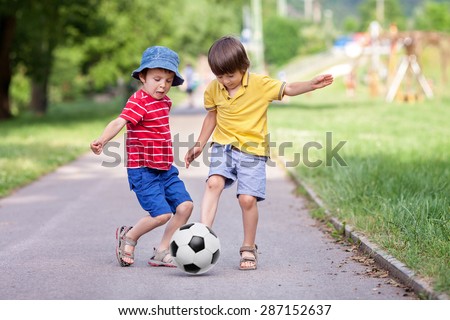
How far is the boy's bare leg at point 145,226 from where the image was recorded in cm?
761

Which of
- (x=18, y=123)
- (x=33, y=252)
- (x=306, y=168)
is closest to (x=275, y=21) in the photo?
(x=18, y=123)

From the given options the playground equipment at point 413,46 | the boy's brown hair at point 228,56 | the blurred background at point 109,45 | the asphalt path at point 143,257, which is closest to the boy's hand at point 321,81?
the boy's brown hair at point 228,56

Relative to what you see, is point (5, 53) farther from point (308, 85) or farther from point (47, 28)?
point (308, 85)

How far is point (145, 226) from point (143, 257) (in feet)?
1.84

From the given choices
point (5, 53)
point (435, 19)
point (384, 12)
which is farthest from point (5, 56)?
point (384, 12)

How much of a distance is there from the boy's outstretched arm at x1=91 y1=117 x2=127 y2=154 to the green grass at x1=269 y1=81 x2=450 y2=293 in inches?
89.8

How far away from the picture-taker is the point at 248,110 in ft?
24.7

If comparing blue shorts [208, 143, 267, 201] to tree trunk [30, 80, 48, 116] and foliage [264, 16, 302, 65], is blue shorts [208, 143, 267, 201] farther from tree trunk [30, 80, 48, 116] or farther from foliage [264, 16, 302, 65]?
foliage [264, 16, 302, 65]

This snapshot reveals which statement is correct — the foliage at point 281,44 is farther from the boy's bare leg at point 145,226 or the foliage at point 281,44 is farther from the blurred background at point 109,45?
the boy's bare leg at point 145,226

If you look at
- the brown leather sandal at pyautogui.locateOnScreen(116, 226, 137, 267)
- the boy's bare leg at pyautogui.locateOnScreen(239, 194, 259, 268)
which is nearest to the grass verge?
the brown leather sandal at pyautogui.locateOnScreen(116, 226, 137, 267)

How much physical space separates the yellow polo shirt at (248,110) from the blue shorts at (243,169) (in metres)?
0.06

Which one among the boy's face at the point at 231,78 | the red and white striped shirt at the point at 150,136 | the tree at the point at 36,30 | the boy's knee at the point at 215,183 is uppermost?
the tree at the point at 36,30

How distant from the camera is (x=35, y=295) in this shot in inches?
257

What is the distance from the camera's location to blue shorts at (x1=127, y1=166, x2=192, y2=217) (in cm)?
761
